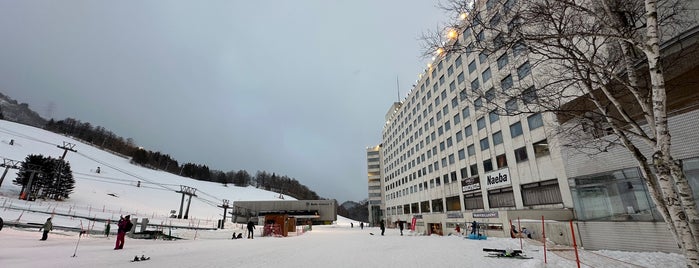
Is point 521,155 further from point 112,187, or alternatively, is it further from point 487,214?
point 112,187

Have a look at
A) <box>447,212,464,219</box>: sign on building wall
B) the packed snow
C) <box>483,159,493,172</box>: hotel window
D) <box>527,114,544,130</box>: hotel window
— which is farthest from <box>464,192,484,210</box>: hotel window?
<box>527,114,544,130</box>: hotel window

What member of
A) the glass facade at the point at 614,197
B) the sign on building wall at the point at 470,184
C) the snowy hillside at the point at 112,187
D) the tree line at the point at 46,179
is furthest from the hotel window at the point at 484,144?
the tree line at the point at 46,179

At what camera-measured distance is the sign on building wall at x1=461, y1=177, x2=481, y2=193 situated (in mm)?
34375

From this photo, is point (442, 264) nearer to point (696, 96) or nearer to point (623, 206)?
point (623, 206)

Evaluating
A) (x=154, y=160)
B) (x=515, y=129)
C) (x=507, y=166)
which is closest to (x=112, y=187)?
(x=154, y=160)

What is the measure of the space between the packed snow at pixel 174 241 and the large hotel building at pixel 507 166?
2118mm

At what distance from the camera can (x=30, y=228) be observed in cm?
Result: 2364

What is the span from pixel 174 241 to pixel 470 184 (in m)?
33.3

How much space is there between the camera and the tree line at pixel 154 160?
451 feet

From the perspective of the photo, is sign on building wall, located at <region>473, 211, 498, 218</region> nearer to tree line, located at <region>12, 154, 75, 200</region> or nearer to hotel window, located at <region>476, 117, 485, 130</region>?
hotel window, located at <region>476, 117, 485, 130</region>

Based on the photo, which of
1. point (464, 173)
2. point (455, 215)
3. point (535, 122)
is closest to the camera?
point (535, 122)

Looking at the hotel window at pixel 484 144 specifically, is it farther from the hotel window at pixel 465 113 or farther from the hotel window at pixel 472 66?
the hotel window at pixel 472 66

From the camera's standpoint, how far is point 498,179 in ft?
101

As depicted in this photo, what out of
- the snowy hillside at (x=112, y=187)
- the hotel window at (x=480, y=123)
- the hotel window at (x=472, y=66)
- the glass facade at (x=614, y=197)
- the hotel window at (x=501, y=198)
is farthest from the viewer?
the snowy hillside at (x=112, y=187)
